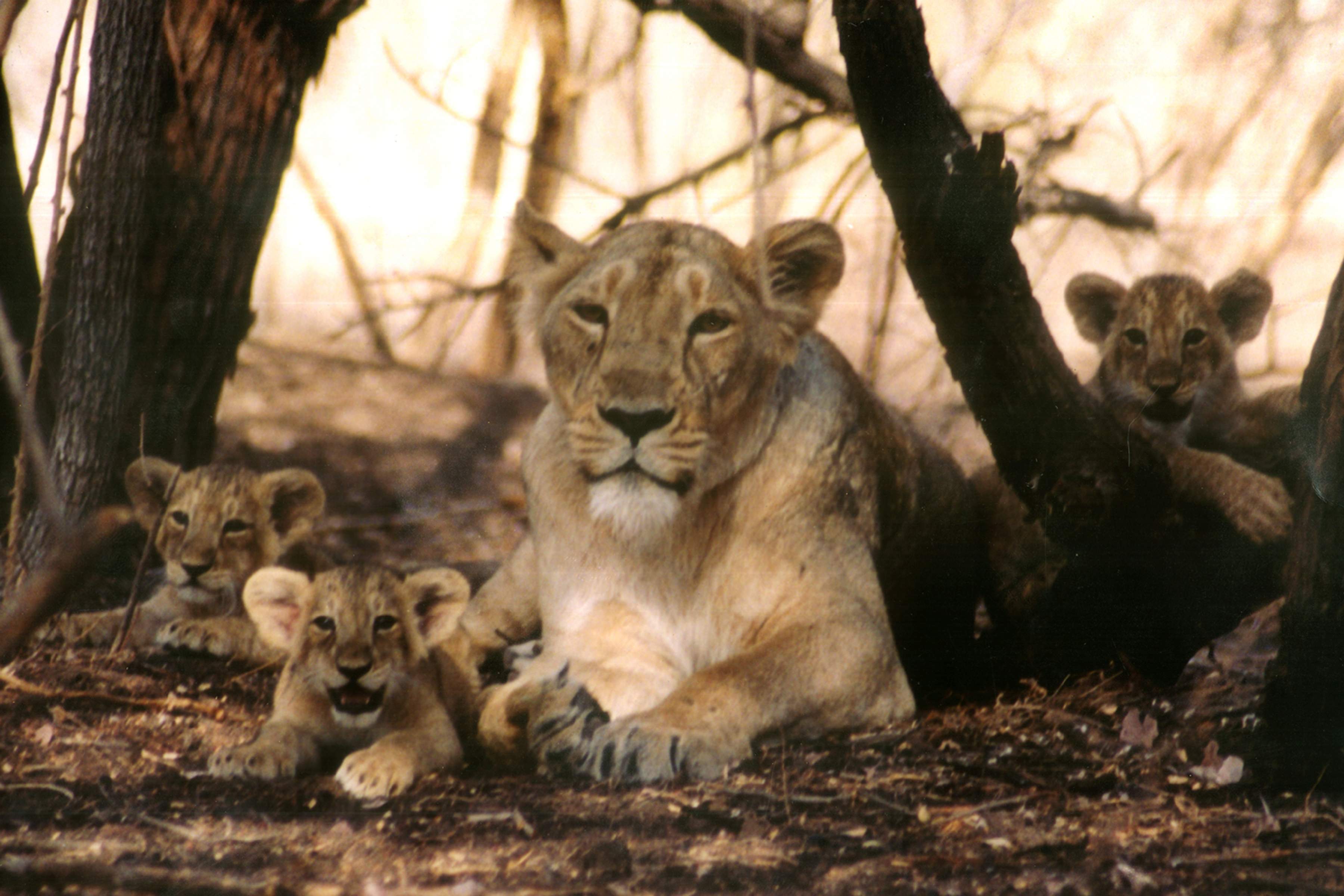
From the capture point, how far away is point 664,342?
10.7 ft

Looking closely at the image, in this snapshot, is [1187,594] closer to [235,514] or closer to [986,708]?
[986,708]

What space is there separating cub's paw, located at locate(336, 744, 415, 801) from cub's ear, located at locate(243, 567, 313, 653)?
50 centimetres

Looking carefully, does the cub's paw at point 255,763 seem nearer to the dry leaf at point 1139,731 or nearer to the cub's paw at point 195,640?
the cub's paw at point 195,640

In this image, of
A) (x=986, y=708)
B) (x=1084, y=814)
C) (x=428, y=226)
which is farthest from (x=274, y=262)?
(x=1084, y=814)

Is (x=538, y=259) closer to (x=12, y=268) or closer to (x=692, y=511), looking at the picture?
(x=692, y=511)

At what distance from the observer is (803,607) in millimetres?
3531

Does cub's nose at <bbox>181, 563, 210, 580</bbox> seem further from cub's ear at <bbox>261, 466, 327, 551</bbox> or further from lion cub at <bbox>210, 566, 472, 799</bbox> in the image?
lion cub at <bbox>210, 566, 472, 799</bbox>

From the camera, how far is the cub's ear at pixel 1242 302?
417cm

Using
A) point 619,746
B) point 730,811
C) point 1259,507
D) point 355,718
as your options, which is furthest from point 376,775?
point 1259,507

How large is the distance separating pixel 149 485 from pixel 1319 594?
11.4 ft

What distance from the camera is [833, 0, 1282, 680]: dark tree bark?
3154 mm

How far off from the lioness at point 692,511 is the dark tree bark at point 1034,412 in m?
0.36

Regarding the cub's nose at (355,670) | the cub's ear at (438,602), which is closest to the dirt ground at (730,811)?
the cub's nose at (355,670)

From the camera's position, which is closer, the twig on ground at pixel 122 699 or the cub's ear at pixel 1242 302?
the twig on ground at pixel 122 699
